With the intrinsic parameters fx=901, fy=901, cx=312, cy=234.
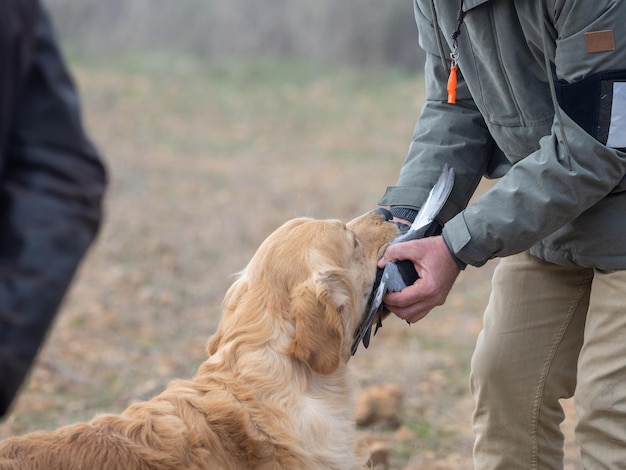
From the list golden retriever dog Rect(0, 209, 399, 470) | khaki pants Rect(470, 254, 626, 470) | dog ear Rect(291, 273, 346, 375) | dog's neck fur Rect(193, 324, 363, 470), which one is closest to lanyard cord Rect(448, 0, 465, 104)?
golden retriever dog Rect(0, 209, 399, 470)

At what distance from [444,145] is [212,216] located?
28.2ft

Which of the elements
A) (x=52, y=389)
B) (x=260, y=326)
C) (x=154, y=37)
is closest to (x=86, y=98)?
(x=154, y=37)

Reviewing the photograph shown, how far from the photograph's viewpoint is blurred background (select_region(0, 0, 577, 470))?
277 inches

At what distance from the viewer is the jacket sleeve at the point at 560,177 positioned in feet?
10.7

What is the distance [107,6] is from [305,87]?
Result: 28.5 feet

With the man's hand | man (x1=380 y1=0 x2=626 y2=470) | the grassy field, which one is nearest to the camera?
man (x1=380 y1=0 x2=626 y2=470)

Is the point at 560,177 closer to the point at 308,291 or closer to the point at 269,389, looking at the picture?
the point at 308,291

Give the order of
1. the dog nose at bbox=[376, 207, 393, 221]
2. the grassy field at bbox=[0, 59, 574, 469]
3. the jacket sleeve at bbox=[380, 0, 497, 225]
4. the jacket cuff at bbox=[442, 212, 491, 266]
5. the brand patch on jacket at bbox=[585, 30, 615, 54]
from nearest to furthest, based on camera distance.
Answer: the brand patch on jacket at bbox=[585, 30, 615, 54] → the jacket cuff at bbox=[442, 212, 491, 266] → the jacket sleeve at bbox=[380, 0, 497, 225] → the dog nose at bbox=[376, 207, 393, 221] → the grassy field at bbox=[0, 59, 574, 469]

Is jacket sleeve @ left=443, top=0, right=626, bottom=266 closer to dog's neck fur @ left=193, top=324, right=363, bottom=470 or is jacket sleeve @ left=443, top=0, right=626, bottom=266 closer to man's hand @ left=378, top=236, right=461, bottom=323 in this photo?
man's hand @ left=378, top=236, right=461, bottom=323

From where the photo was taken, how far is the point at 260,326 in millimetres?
3754

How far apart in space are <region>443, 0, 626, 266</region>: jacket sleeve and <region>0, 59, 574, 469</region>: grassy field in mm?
2369

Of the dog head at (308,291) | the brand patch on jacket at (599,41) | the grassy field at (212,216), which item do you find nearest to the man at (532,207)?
the brand patch on jacket at (599,41)

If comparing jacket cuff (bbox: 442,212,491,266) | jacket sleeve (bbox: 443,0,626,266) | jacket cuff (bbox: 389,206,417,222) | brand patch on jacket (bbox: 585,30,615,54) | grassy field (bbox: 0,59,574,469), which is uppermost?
brand patch on jacket (bbox: 585,30,615,54)

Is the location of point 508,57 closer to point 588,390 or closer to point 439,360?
point 588,390
